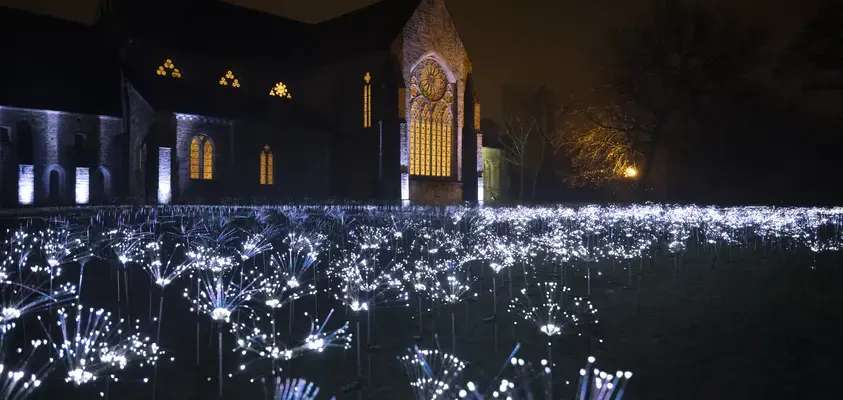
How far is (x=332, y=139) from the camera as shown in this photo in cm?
4403

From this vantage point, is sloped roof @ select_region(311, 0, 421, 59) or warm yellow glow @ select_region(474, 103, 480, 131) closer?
sloped roof @ select_region(311, 0, 421, 59)

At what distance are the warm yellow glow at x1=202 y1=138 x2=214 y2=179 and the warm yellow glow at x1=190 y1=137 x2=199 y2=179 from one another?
15.9 inches

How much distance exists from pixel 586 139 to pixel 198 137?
23785mm

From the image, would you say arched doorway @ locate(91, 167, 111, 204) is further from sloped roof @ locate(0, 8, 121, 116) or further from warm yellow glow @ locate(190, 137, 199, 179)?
warm yellow glow @ locate(190, 137, 199, 179)

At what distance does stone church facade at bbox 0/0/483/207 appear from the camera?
35938mm

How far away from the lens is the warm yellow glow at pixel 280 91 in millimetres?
45219

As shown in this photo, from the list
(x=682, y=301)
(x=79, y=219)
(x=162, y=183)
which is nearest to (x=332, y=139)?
(x=162, y=183)

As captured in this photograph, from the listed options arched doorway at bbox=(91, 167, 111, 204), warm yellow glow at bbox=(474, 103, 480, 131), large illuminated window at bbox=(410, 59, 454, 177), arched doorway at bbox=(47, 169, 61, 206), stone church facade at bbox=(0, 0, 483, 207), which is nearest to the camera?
arched doorway at bbox=(47, 169, 61, 206)

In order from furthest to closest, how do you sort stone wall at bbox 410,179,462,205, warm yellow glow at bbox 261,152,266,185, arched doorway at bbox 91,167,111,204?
stone wall at bbox 410,179,462,205, warm yellow glow at bbox 261,152,266,185, arched doorway at bbox 91,167,111,204

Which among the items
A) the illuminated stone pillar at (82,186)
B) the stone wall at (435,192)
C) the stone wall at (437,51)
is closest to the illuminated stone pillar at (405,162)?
the stone wall at (437,51)

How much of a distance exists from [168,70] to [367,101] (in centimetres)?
1286

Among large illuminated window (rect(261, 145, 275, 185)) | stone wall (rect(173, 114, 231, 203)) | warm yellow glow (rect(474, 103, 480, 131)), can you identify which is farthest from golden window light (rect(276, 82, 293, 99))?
warm yellow glow (rect(474, 103, 480, 131))

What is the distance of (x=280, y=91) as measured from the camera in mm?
45625

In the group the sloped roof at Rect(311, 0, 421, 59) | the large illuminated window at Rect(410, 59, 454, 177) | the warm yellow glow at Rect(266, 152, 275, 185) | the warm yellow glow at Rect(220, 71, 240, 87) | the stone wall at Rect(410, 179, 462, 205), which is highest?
the sloped roof at Rect(311, 0, 421, 59)
